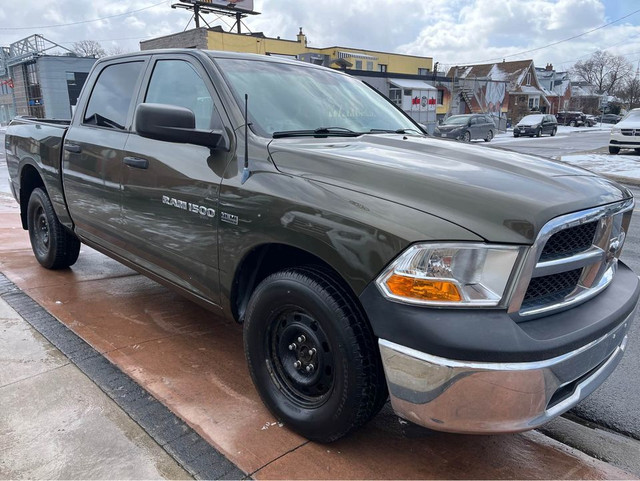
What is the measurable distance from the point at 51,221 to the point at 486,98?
152ft

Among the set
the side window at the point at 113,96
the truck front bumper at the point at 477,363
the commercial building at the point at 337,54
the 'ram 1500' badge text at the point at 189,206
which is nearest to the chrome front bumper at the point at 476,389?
the truck front bumper at the point at 477,363

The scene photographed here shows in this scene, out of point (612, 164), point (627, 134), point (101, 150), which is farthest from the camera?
point (627, 134)

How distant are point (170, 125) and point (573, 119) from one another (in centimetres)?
6105

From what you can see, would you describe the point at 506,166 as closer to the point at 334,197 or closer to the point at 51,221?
the point at 334,197

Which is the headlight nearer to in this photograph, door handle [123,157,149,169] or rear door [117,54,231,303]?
rear door [117,54,231,303]

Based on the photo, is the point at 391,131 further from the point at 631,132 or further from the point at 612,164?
the point at 631,132

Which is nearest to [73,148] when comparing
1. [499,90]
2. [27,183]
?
[27,183]

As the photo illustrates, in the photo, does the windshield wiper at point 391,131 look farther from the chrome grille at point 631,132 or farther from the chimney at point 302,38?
the chimney at point 302,38

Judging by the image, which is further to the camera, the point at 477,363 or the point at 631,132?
the point at 631,132

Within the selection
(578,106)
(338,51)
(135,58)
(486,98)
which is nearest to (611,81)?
Answer: (578,106)

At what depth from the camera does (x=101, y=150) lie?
145 inches

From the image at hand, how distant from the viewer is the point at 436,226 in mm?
1889

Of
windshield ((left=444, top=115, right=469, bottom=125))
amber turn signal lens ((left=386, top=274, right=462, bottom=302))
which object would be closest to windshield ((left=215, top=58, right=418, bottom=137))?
amber turn signal lens ((left=386, top=274, right=462, bottom=302))

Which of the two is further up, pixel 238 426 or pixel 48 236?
pixel 48 236
